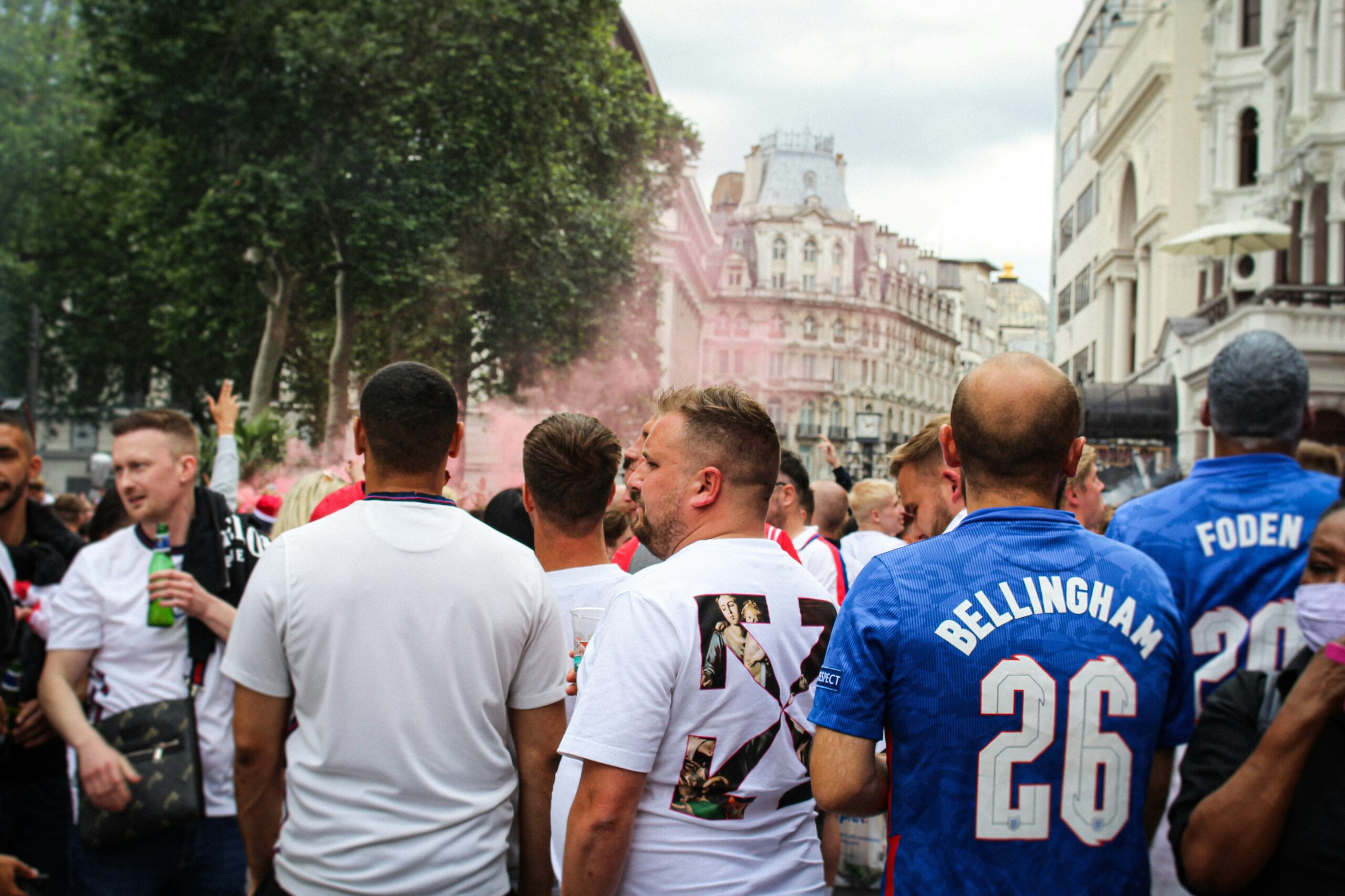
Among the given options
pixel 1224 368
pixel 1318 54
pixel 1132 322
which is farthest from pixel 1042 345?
pixel 1224 368

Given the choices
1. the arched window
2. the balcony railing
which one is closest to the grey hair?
the balcony railing

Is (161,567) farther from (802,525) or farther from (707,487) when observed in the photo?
(802,525)

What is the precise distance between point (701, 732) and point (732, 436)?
684 mm

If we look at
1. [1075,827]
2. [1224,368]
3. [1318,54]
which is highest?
[1318,54]

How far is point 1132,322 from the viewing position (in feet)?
131

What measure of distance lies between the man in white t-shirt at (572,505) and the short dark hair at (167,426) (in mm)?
1335

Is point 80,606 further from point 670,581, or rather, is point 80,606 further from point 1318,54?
point 1318,54

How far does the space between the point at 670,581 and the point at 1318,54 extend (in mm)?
24559

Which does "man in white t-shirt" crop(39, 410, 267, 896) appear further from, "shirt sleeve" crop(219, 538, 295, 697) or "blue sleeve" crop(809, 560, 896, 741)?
"blue sleeve" crop(809, 560, 896, 741)

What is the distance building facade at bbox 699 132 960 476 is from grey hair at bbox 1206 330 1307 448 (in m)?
84.0

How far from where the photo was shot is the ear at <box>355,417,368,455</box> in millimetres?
2896

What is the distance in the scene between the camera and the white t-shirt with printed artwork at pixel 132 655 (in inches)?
140

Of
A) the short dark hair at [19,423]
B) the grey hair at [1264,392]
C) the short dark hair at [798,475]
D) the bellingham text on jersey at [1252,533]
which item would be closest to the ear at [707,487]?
the bellingham text on jersey at [1252,533]

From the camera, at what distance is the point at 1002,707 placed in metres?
2.13
